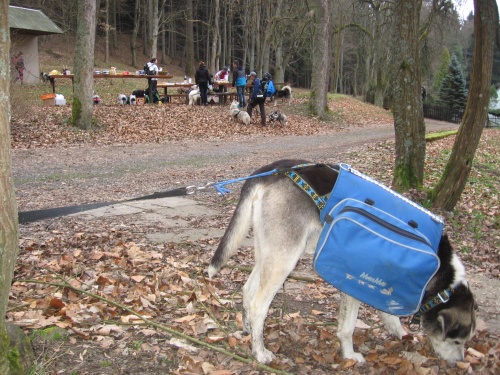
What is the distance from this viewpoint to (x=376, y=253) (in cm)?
360

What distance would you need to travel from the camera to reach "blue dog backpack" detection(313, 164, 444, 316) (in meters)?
3.60

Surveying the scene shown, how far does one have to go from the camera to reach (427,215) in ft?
13.0

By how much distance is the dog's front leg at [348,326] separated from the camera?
406 cm

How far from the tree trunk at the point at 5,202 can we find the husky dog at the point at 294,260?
1.51m

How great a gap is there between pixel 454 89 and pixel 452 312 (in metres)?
54.3

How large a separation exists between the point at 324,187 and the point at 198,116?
16.4 meters

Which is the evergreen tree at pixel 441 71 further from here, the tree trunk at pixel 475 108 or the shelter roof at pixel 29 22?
the tree trunk at pixel 475 108

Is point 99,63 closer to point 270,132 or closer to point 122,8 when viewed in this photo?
point 122,8

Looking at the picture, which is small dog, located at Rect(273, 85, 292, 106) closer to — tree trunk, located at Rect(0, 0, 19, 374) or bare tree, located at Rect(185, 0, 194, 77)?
bare tree, located at Rect(185, 0, 194, 77)

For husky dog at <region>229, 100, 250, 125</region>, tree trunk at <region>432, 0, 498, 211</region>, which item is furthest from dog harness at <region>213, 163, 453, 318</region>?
husky dog at <region>229, 100, 250, 125</region>

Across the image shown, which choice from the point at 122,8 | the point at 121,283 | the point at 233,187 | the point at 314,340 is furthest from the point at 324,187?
the point at 122,8

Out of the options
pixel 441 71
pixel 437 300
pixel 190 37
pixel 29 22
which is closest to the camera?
pixel 437 300

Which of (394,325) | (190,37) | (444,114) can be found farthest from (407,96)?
(444,114)

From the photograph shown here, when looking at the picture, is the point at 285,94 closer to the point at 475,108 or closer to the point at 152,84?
the point at 152,84
